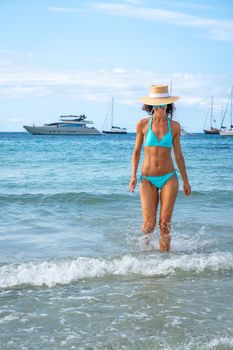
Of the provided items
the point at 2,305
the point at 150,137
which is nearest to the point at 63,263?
the point at 2,305

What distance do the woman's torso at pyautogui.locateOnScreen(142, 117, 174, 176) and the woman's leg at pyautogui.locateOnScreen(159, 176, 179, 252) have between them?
159 millimetres

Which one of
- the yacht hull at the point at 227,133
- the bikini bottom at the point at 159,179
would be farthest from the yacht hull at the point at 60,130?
the bikini bottom at the point at 159,179

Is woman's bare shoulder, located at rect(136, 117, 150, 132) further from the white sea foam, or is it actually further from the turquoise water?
the white sea foam

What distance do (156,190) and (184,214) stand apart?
4.24 metres

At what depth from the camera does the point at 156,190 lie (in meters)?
6.12

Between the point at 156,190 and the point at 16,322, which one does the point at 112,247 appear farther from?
the point at 16,322

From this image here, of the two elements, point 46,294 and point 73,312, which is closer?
point 73,312

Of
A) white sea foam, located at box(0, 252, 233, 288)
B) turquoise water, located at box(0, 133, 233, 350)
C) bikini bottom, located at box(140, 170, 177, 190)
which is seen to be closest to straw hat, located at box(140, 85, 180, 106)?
bikini bottom, located at box(140, 170, 177, 190)

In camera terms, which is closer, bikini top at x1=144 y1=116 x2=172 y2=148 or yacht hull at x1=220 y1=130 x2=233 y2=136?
bikini top at x1=144 y1=116 x2=172 y2=148

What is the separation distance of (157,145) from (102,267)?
1.52 metres

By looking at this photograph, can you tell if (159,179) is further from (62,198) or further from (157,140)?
(62,198)

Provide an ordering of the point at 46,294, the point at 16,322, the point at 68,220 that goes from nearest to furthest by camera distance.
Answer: the point at 16,322, the point at 46,294, the point at 68,220

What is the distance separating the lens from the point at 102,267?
5711 mm

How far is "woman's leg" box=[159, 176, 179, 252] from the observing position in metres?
6.00
